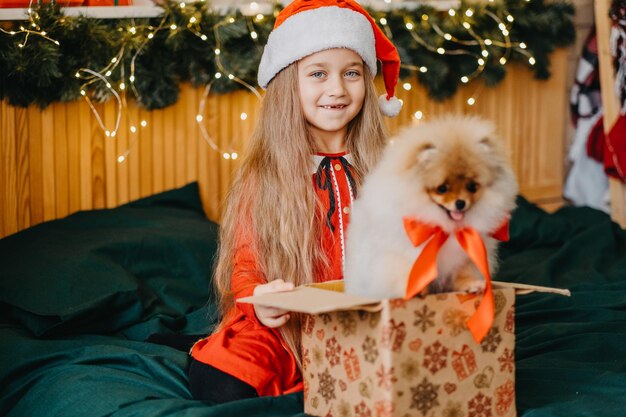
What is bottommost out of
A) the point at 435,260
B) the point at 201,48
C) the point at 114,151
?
the point at 435,260

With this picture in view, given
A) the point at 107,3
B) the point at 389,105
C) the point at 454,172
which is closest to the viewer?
the point at 454,172

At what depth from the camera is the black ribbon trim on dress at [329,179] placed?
1.75m

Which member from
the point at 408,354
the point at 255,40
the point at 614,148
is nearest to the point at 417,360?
the point at 408,354

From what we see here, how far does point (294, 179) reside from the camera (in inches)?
68.2

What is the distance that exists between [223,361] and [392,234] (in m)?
0.48

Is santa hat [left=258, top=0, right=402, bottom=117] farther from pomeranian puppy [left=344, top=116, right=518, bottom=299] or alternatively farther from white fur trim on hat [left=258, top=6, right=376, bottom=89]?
pomeranian puppy [left=344, top=116, right=518, bottom=299]

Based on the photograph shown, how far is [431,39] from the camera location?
3146 millimetres

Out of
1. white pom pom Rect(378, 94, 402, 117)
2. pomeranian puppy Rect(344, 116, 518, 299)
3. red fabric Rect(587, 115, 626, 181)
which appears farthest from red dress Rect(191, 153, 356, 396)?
red fabric Rect(587, 115, 626, 181)

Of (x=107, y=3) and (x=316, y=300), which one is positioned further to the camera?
(x=107, y=3)

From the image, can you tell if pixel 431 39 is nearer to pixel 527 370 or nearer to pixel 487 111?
pixel 487 111

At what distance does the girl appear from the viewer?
1.65 metres

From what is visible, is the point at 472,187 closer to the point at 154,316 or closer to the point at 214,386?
the point at 214,386

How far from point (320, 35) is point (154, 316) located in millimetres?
813

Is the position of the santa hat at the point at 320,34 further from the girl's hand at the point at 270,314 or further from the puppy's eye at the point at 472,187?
the puppy's eye at the point at 472,187
